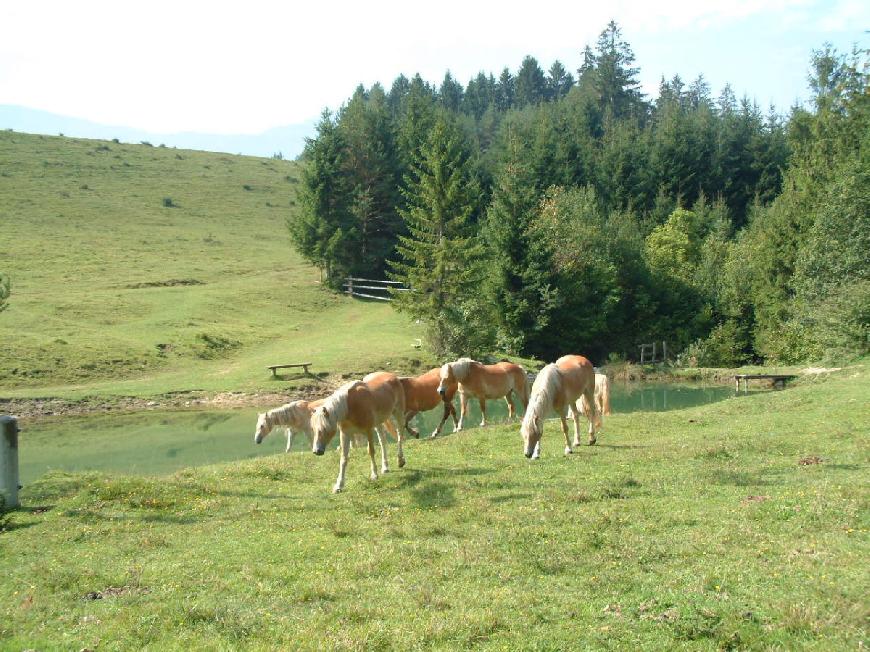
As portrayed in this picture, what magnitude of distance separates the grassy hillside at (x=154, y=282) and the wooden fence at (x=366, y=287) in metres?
1.98

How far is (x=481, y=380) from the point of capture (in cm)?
2125

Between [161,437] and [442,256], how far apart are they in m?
22.0

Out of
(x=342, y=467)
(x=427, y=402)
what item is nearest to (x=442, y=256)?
(x=427, y=402)

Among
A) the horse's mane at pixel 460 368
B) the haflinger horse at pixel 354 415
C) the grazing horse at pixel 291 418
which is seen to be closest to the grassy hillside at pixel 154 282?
the grazing horse at pixel 291 418

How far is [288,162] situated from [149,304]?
62.3m

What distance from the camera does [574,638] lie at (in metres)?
6.30

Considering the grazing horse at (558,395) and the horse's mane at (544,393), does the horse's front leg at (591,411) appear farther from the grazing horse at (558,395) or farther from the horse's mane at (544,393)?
the horse's mane at (544,393)

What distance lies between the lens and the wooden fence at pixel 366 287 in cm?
5828

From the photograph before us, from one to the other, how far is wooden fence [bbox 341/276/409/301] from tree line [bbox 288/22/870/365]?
1.25 m

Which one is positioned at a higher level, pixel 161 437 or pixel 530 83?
pixel 530 83

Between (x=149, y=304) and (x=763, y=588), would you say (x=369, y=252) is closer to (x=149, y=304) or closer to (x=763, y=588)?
(x=149, y=304)

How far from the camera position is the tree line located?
134 ft

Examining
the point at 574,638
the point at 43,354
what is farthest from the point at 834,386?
the point at 43,354

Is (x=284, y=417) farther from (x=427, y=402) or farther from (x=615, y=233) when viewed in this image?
(x=615, y=233)
